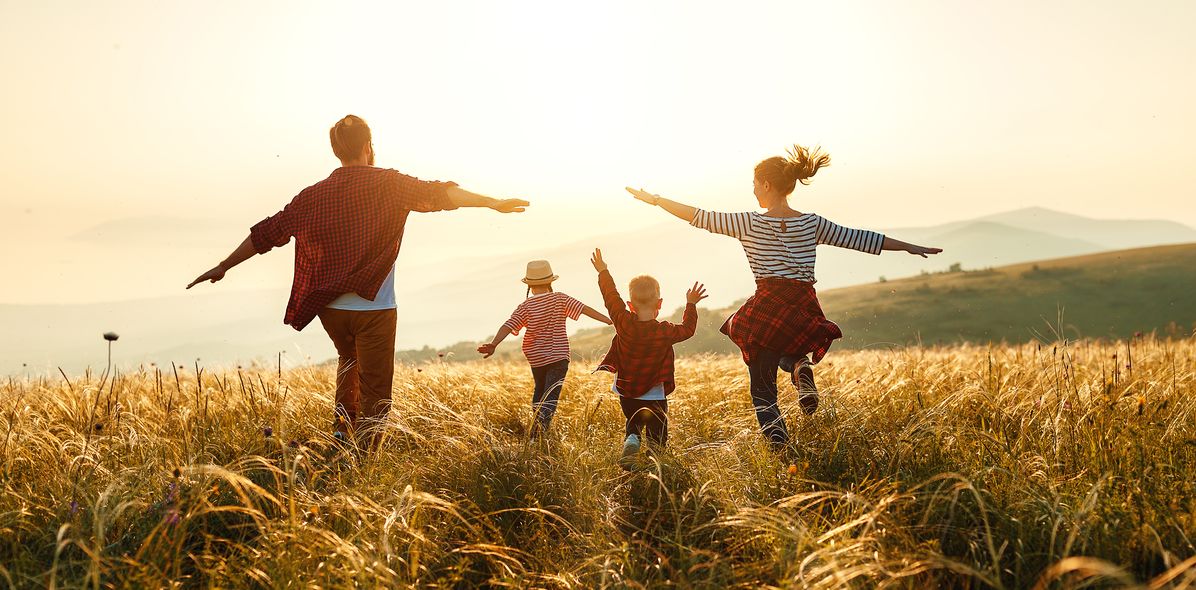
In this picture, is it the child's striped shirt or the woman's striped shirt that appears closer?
the woman's striped shirt

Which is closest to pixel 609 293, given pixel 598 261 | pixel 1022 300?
pixel 598 261

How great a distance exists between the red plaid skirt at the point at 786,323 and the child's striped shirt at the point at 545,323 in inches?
66.3

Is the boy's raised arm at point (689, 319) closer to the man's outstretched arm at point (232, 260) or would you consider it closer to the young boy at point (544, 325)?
the young boy at point (544, 325)

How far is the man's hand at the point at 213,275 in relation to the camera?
5176 mm

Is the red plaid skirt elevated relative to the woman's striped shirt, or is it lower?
lower

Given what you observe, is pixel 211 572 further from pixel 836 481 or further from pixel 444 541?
pixel 836 481

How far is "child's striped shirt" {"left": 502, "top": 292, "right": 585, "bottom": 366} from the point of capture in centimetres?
645

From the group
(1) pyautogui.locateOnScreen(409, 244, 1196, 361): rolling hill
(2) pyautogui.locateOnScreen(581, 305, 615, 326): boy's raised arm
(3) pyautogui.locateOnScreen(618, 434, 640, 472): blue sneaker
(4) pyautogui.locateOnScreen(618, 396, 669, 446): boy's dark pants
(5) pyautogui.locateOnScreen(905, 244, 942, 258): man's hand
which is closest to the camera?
(3) pyautogui.locateOnScreen(618, 434, 640, 472): blue sneaker

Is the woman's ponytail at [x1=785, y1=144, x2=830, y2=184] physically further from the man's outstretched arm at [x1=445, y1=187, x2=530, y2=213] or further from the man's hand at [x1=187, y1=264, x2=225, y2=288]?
the man's hand at [x1=187, y1=264, x2=225, y2=288]

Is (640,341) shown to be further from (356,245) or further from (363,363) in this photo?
(356,245)

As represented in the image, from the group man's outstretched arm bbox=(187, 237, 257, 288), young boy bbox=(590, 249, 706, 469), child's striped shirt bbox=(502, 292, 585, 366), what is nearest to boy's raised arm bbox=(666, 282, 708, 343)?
young boy bbox=(590, 249, 706, 469)

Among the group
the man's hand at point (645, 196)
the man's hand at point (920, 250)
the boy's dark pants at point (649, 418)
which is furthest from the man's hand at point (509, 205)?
the man's hand at point (920, 250)

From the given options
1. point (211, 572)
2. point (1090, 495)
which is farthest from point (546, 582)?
point (1090, 495)

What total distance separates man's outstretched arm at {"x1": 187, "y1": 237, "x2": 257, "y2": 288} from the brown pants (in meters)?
0.65
